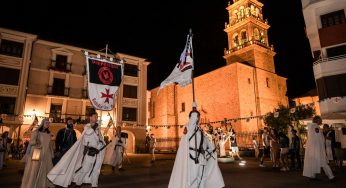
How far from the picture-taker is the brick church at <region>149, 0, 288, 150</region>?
3644 cm

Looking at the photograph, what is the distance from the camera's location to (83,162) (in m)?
6.12

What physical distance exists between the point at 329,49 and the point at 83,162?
20770mm

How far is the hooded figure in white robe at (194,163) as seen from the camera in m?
5.26

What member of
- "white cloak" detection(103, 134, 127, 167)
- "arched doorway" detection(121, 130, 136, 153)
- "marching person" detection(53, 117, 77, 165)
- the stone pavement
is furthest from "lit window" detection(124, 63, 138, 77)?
"marching person" detection(53, 117, 77, 165)

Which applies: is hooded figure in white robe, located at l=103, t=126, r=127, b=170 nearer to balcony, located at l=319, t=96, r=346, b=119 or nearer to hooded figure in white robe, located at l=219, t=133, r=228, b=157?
hooded figure in white robe, located at l=219, t=133, r=228, b=157

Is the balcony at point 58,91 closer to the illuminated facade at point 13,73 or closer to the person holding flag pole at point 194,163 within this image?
the illuminated facade at point 13,73

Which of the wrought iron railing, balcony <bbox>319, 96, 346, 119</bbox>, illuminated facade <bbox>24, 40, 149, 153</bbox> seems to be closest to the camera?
balcony <bbox>319, 96, 346, 119</bbox>

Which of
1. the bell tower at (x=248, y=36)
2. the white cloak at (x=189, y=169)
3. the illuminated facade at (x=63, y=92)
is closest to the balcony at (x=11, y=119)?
the illuminated facade at (x=63, y=92)

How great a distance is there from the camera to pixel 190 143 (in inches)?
217

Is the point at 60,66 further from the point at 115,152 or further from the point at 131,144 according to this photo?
the point at 115,152

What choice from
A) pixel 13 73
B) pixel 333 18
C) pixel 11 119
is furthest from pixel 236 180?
pixel 13 73

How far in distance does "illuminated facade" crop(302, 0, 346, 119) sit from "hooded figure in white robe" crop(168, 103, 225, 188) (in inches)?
617

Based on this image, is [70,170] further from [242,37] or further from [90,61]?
[242,37]

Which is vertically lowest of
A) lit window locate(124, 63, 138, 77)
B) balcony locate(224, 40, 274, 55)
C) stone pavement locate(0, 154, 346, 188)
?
stone pavement locate(0, 154, 346, 188)
